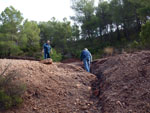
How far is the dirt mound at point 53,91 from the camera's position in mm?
5250

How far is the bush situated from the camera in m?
4.91

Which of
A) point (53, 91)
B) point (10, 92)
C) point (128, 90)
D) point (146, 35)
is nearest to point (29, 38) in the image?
point (146, 35)

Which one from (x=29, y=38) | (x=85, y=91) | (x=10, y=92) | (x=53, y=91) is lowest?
(x=85, y=91)

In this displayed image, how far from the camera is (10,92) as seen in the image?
524 centimetres

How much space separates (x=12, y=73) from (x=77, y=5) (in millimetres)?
31461

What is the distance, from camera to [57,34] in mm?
32656

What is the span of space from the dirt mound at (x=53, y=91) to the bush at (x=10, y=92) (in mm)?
217

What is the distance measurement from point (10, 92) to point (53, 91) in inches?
57.2

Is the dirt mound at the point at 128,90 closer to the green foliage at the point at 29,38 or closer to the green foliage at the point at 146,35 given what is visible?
the green foliage at the point at 146,35

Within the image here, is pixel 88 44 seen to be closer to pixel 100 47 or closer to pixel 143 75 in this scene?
pixel 100 47

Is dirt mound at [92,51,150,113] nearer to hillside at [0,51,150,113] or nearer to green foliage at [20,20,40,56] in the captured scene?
hillside at [0,51,150,113]

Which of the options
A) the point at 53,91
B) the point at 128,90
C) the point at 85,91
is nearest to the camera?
the point at 128,90

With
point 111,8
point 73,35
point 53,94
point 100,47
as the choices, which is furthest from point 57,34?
point 53,94

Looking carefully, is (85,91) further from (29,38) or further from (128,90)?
(29,38)
